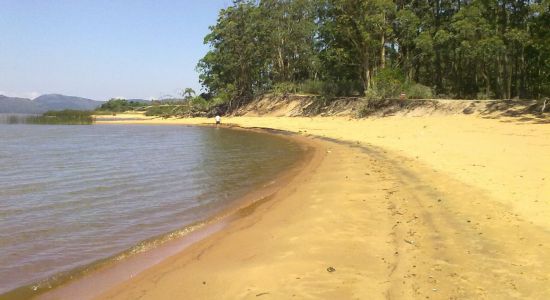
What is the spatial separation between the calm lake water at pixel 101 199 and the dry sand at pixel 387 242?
1.55 meters

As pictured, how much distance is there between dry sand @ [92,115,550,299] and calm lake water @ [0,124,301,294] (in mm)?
1551

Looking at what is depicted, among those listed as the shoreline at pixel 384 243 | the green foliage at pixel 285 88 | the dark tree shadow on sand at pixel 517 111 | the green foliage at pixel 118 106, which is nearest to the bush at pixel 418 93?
the dark tree shadow on sand at pixel 517 111

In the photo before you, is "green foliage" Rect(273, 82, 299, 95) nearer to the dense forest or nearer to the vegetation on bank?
the dense forest

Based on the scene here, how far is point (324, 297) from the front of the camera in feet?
15.4

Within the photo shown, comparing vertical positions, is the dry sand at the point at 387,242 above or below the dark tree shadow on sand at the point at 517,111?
below

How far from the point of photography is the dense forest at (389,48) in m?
33.4

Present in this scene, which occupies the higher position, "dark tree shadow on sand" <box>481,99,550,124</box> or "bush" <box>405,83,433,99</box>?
"bush" <box>405,83,433,99</box>

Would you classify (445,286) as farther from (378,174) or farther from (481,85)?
(481,85)

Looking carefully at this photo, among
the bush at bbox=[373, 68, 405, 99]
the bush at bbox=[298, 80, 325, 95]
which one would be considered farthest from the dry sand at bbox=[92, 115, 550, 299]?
the bush at bbox=[298, 80, 325, 95]

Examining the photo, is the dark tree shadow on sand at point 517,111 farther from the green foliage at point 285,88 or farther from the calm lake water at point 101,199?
the green foliage at point 285,88

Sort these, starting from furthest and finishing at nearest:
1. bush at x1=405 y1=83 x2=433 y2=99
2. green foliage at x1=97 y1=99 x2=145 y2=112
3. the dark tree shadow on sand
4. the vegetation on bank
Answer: green foliage at x1=97 y1=99 x2=145 y2=112
the vegetation on bank
bush at x1=405 y1=83 x2=433 y2=99
the dark tree shadow on sand

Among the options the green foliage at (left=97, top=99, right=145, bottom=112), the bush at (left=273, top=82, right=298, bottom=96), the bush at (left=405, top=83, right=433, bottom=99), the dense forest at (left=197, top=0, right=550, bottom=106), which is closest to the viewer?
the dense forest at (left=197, top=0, right=550, bottom=106)

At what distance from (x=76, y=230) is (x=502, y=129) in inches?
756

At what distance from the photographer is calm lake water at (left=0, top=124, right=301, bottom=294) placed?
713cm
